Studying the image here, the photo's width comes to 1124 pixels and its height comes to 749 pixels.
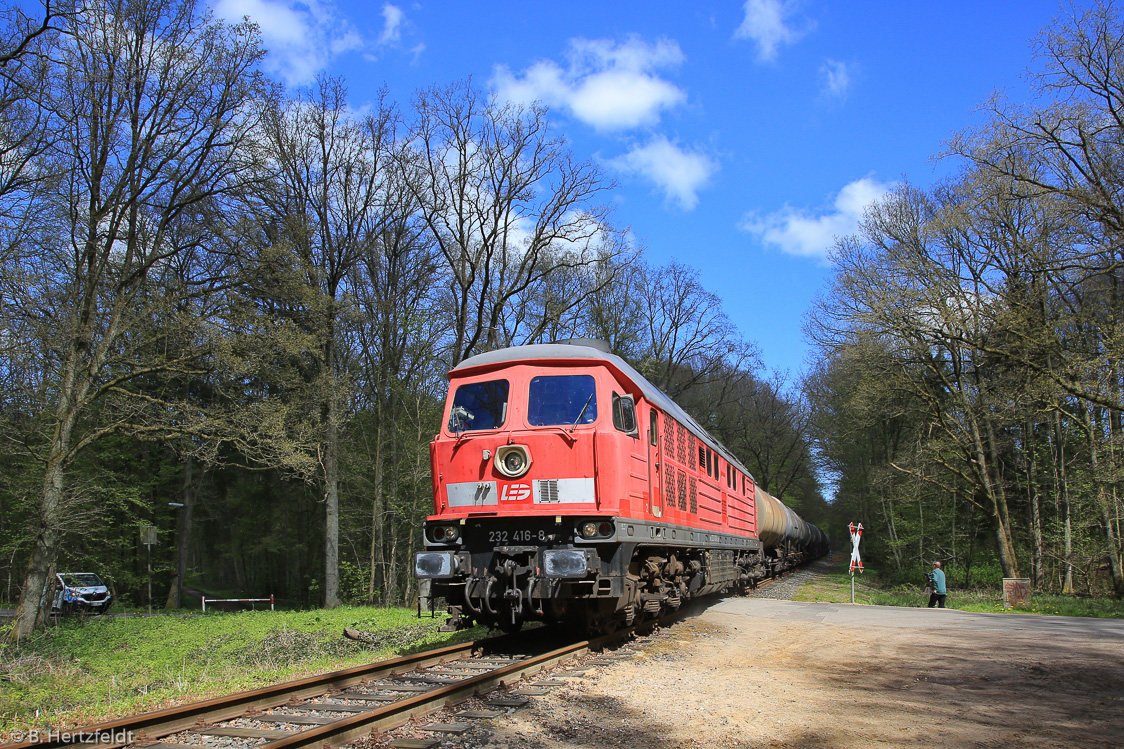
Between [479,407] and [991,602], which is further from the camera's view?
[991,602]

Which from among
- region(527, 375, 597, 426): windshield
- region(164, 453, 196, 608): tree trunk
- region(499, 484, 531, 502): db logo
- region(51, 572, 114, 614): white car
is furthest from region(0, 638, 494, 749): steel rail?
region(164, 453, 196, 608): tree trunk

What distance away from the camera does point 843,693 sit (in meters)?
7.42

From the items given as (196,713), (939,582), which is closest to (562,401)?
(196,713)

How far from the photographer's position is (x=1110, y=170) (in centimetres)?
1606

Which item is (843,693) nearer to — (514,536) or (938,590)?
(514,536)

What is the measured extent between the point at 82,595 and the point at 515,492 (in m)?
23.8

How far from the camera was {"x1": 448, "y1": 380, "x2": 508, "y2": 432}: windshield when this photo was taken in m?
9.27

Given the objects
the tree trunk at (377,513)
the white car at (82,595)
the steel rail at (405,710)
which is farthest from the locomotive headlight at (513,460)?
the white car at (82,595)

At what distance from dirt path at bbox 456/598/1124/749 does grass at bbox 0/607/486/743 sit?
326cm

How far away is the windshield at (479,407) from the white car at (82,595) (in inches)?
821

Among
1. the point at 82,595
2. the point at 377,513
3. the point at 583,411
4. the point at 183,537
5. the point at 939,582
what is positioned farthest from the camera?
the point at 183,537

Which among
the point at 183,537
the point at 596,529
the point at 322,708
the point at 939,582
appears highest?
the point at 596,529

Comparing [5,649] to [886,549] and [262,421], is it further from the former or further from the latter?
[886,549]

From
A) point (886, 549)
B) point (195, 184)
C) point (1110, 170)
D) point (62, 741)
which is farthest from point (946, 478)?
point (62, 741)
